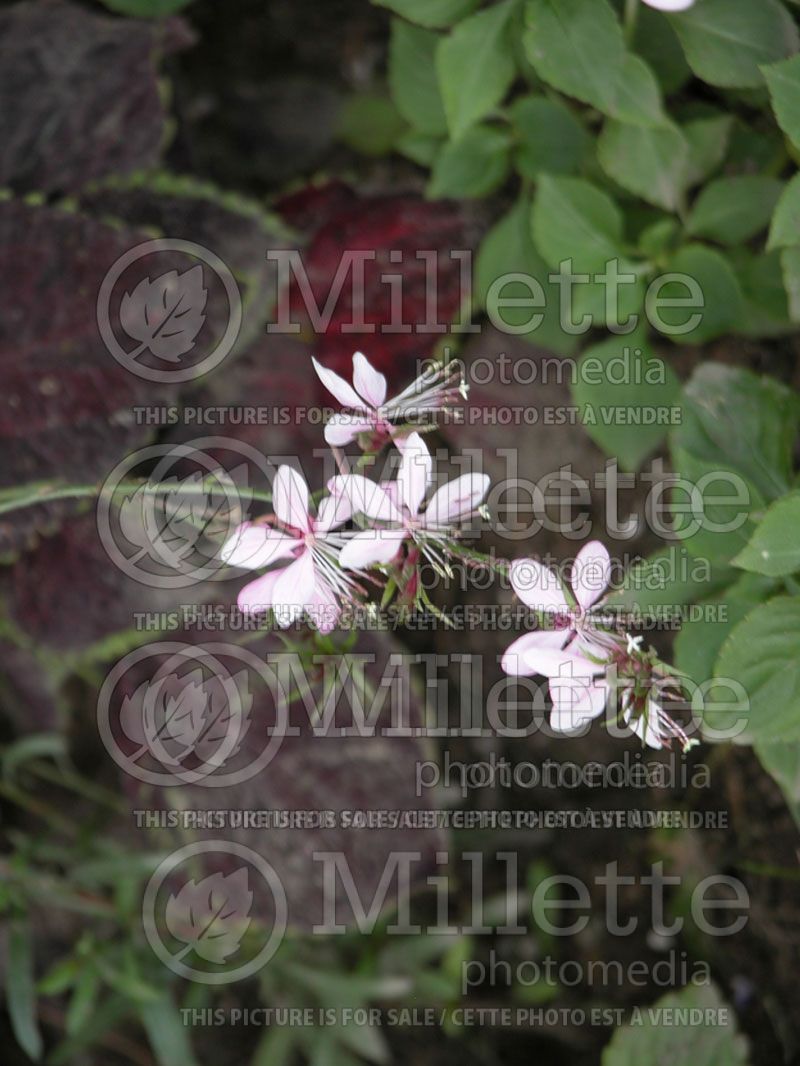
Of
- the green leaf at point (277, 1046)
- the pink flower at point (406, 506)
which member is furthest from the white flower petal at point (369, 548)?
the green leaf at point (277, 1046)

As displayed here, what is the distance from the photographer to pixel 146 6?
1.02 meters

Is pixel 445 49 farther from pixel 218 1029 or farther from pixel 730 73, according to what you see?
pixel 218 1029

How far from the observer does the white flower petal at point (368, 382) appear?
649 millimetres

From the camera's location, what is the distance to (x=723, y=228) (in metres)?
0.92

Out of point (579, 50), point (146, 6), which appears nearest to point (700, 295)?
point (579, 50)

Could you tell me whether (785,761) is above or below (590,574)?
below

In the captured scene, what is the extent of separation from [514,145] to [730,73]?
249 millimetres

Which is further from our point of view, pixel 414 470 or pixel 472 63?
pixel 472 63

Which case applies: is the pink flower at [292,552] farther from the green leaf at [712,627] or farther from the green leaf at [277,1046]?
the green leaf at [277,1046]

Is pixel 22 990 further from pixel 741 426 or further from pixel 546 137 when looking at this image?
pixel 546 137

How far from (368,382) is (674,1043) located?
0.80 meters

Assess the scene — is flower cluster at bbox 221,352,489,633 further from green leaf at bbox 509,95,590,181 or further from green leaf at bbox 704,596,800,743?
green leaf at bbox 509,95,590,181

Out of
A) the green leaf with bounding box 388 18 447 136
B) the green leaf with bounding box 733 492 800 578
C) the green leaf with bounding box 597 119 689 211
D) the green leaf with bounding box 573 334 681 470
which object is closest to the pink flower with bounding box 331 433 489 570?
the green leaf with bounding box 733 492 800 578

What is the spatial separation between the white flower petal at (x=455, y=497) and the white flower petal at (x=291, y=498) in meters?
0.09
